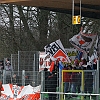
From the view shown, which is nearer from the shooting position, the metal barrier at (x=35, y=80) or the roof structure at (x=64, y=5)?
the metal barrier at (x=35, y=80)

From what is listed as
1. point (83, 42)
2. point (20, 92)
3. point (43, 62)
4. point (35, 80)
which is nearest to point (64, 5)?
point (83, 42)

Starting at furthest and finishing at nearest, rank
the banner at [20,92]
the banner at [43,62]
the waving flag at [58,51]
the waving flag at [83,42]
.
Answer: the banner at [43,62] < the waving flag at [83,42] < the waving flag at [58,51] < the banner at [20,92]

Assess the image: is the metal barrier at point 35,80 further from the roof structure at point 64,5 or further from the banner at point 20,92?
the roof structure at point 64,5

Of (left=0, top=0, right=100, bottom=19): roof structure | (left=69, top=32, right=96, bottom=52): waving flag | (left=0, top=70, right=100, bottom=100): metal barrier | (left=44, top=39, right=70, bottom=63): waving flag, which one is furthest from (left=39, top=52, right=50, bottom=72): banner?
(left=0, top=70, right=100, bottom=100): metal barrier

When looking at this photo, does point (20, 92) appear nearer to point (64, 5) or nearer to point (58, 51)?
point (58, 51)

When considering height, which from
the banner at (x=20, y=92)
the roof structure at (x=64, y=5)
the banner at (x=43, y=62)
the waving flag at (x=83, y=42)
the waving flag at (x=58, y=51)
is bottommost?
the banner at (x=20, y=92)

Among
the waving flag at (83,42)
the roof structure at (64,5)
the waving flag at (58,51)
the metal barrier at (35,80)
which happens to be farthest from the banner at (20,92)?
the waving flag at (83,42)

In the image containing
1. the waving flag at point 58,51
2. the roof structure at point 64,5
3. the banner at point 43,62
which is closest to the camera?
the waving flag at point 58,51

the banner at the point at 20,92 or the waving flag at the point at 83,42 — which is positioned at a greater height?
the waving flag at the point at 83,42

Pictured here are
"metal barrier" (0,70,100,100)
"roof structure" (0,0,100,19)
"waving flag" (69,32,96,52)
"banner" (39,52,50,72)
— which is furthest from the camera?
"banner" (39,52,50,72)

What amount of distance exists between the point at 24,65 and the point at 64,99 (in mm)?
6686

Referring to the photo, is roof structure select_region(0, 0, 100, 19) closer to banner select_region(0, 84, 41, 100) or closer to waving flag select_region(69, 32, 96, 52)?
waving flag select_region(69, 32, 96, 52)

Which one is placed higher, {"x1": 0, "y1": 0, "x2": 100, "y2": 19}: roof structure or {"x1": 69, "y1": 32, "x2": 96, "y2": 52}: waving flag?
{"x1": 0, "y1": 0, "x2": 100, "y2": 19}: roof structure

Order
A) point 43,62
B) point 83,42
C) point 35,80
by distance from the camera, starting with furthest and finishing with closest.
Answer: point 43,62
point 83,42
point 35,80
